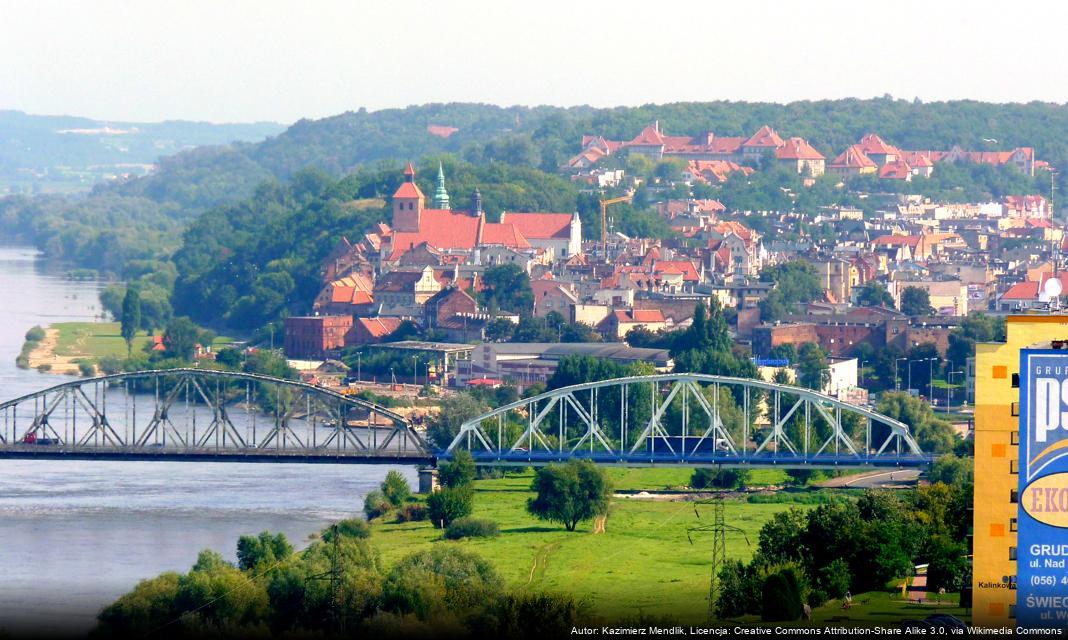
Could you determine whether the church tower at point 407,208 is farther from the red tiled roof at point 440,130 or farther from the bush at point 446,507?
the red tiled roof at point 440,130

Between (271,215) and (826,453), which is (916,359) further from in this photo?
(271,215)

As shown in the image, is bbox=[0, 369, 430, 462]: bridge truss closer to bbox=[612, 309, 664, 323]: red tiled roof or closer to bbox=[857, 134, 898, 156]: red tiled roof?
bbox=[612, 309, 664, 323]: red tiled roof

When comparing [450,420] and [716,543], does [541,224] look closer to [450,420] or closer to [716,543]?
[450,420]

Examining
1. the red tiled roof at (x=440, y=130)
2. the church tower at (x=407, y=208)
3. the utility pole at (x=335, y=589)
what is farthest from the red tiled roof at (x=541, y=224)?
the red tiled roof at (x=440, y=130)

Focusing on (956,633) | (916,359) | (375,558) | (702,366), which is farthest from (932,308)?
(956,633)

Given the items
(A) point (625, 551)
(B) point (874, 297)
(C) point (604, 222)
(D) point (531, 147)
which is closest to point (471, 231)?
(C) point (604, 222)

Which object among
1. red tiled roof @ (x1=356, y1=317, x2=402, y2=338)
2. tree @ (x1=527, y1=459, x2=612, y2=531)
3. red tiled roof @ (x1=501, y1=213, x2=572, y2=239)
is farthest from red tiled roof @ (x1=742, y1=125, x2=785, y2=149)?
tree @ (x1=527, y1=459, x2=612, y2=531)
